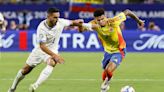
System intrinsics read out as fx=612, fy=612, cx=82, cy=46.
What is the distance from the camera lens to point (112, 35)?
14.6 metres

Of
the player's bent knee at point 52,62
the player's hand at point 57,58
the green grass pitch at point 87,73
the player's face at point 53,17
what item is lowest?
the green grass pitch at point 87,73

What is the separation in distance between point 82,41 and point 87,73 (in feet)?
28.5

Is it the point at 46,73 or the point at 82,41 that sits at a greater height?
the point at 46,73

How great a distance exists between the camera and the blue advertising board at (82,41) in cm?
2823

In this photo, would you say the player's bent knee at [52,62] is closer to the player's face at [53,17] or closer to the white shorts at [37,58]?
the white shorts at [37,58]

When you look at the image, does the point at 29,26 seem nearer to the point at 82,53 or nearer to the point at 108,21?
the point at 82,53

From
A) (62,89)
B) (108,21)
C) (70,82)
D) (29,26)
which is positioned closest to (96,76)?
(70,82)

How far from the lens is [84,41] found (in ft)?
93.0

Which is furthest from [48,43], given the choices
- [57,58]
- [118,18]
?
[118,18]

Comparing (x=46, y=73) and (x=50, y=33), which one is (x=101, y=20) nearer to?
(x=50, y=33)

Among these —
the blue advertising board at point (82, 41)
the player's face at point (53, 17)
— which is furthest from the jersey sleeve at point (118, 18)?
the blue advertising board at point (82, 41)

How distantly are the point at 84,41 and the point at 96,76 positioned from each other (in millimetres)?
9575

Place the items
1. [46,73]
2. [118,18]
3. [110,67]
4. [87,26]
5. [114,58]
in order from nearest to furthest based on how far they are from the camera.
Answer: [46,73], [87,26], [110,67], [114,58], [118,18]

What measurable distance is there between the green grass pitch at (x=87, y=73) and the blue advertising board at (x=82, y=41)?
2.08 ft
